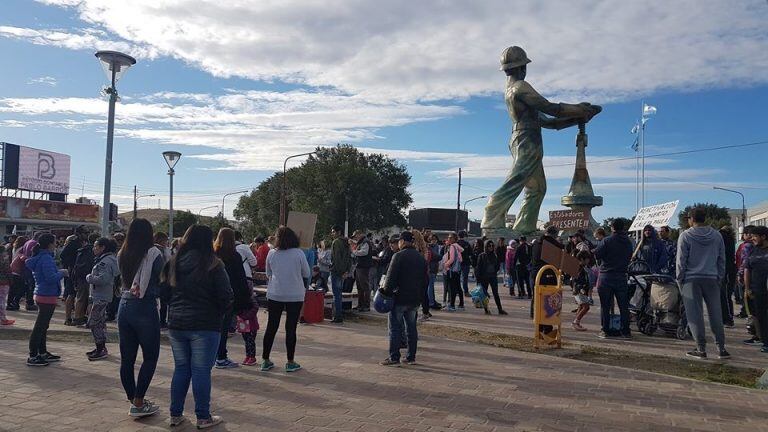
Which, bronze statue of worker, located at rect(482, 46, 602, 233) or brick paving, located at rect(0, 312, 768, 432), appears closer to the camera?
brick paving, located at rect(0, 312, 768, 432)

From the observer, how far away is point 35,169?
180ft

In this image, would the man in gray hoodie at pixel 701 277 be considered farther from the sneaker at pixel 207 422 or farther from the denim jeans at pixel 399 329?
the sneaker at pixel 207 422

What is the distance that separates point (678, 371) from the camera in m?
7.58

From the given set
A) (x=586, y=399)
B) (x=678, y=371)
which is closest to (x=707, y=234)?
(x=678, y=371)

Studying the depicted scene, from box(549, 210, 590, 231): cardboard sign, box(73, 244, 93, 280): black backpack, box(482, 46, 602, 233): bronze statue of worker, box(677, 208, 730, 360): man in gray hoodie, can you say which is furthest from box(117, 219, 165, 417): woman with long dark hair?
box(549, 210, 590, 231): cardboard sign

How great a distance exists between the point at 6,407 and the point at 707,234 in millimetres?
8566

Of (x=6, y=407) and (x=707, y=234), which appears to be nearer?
(x=6, y=407)

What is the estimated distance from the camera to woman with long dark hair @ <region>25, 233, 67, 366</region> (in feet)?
24.5

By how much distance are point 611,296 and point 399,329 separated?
4.28 m

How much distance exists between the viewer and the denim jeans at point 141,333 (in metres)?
5.42

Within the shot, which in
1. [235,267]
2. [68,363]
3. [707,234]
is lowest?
[68,363]

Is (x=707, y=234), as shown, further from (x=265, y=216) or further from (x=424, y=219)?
(x=265, y=216)

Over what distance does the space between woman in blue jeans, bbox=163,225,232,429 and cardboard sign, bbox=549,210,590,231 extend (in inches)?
947

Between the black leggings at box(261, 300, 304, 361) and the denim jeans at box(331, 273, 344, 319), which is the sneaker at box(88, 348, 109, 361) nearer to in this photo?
the black leggings at box(261, 300, 304, 361)
